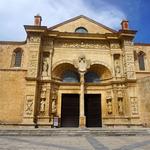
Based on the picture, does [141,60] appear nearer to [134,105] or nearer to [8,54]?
[134,105]

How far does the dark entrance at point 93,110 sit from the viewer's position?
17.0 m

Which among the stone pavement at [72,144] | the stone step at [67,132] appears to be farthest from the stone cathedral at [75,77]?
the stone pavement at [72,144]

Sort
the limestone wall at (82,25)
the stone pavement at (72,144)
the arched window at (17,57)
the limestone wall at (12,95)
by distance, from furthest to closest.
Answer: the limestone wall at (82,25) → the arched window at (17,57) → the limestone wall at (12,95) → the stone pavement at (72,144)

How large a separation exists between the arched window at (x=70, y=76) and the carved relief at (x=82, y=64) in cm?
136

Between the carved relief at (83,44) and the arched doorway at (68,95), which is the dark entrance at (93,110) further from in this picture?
the carved relief at (83,44)

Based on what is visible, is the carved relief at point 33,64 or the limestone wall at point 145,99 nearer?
the limestone wall at point 145,99

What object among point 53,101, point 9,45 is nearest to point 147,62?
point 53,101

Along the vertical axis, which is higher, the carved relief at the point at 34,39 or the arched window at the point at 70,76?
the carved relief at the point at 34,39

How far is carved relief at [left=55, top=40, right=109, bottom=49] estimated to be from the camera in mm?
18078

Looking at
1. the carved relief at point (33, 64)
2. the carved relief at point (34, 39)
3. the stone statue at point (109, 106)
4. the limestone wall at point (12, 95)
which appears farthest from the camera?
the carved relief at point (34, 39)

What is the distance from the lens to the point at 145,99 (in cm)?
1537

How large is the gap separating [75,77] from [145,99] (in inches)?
247

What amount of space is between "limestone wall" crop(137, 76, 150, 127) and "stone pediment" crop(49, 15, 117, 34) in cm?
603

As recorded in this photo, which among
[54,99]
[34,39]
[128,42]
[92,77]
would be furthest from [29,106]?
[128,42]
